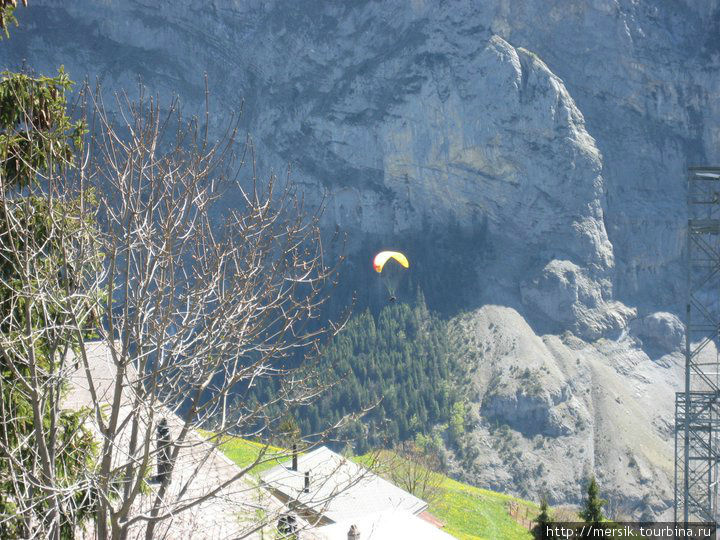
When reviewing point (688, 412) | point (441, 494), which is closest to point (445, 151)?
point (441, 494)

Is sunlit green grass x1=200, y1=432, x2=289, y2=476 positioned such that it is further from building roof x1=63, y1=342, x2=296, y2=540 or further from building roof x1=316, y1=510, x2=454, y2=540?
building roof x1=316, y1=510, x2=454, y2=540

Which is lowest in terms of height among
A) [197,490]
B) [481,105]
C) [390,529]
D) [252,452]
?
[252,452]

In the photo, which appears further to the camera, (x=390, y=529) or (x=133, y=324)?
(x=390, y=529)

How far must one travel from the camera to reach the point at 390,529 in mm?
14148

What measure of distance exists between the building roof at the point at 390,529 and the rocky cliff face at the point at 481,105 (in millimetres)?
99503

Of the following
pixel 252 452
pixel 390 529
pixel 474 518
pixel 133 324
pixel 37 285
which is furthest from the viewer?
pixel 474 518

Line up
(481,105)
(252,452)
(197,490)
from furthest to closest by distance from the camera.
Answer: (481,105) < (252,452) < (197,490)

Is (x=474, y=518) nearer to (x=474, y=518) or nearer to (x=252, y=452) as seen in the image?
(x=474, y=518)

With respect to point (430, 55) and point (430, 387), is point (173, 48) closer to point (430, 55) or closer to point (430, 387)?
point (430, 55)

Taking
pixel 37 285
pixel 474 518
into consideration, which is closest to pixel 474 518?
pixel 474 518

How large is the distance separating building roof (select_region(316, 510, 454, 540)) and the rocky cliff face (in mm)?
99503

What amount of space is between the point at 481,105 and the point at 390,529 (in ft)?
370

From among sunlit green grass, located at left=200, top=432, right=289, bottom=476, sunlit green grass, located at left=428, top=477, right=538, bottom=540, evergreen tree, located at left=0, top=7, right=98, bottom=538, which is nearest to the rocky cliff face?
sunlit green grass, located at left=428, top=477, right=538, bottom=540

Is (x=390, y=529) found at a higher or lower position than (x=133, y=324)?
lower
